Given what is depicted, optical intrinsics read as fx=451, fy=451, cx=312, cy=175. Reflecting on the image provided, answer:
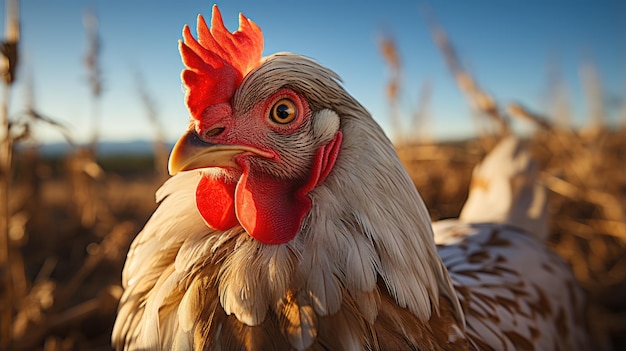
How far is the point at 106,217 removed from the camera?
9.65ft

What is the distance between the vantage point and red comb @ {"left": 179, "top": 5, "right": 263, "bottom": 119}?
3.60 ft

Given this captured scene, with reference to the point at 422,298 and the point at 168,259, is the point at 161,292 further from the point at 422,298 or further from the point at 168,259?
the point at 422,298

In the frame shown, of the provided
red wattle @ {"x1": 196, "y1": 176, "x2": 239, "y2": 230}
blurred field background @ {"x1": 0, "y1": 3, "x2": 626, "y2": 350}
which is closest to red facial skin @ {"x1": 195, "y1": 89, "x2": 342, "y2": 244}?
red wattle @ {"x1": 196, "y1": 176, "x2": 239, "y2": 230}

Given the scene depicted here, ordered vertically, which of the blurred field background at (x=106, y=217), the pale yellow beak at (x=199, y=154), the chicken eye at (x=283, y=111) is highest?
the chicken eye at (x=283, y=111)

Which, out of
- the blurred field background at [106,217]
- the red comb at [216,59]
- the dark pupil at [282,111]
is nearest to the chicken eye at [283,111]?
the dark pupil at [282,111]

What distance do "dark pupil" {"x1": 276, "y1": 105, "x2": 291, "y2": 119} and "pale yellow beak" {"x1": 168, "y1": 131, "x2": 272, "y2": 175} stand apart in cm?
10

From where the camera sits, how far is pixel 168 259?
Answer: 3.95 ft

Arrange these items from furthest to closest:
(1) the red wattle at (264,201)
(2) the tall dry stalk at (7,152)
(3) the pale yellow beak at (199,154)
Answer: (2) the tall dry stalk at (7,152), (1) the red wattle at (264,201), (3) the pale yellow beak at (199,154)

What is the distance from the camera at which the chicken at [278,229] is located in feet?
3.47

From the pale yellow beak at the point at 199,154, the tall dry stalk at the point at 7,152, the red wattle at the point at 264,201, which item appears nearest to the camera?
the pale yellow beak at the point at 199,154

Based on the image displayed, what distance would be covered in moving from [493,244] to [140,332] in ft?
5.04

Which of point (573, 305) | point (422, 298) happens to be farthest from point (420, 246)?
point (573, 305)

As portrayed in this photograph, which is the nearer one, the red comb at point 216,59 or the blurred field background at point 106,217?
the red comb at point 216,59

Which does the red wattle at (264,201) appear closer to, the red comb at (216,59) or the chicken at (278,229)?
the chicken at (278,229)
